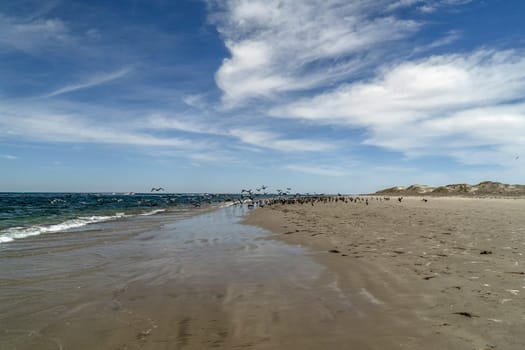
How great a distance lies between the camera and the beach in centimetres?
479

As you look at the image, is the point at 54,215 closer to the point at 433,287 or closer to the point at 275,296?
the point at 275,296

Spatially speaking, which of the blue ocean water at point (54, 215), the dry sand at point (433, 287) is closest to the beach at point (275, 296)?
the dry sand at point (433, 287)

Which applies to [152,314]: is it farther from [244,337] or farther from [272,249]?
[272,249]

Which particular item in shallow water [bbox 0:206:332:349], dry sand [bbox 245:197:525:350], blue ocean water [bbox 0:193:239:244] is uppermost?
dry sand [bbox 245:197:525:350]

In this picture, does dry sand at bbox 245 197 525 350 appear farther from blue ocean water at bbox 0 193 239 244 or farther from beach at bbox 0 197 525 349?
blue ocean water at bbox 0 193 239 244

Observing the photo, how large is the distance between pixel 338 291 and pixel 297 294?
93 centimetres

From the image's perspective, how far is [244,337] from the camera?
486cm

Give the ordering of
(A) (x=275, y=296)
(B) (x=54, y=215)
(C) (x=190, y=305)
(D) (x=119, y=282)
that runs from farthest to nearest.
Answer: (B) (x=54, y=215)
(D) (x=119, y=282)
(A) (x=275, y=296)
(C) (x=190, y=305)

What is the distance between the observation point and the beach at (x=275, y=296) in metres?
4.79

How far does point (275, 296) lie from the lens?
6.81m

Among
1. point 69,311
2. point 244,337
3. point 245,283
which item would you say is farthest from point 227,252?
point 244,337

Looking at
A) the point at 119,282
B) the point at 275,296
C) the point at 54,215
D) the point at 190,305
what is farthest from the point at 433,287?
the point at 54,215

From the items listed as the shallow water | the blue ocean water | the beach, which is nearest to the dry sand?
the beach

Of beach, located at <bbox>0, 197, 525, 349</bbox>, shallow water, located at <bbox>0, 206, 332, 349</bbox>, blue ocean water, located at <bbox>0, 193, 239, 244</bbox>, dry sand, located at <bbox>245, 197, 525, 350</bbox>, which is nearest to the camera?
dry sand, located at <bbox>245, 197, 525, 350</bbox>
